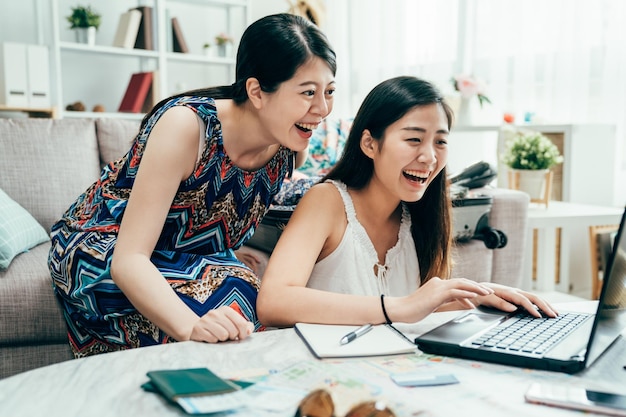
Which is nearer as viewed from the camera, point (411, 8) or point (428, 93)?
point (428, 93)

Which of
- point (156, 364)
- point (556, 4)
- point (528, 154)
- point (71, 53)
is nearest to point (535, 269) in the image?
point (528, 154)

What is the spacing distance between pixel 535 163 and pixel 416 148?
1.46m

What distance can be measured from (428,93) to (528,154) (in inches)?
55.6

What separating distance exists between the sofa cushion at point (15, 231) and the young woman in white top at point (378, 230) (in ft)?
2.98

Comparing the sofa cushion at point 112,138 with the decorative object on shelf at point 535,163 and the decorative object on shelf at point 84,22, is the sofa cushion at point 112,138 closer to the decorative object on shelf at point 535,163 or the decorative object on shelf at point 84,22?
the decorative object on shelf at point 535,163

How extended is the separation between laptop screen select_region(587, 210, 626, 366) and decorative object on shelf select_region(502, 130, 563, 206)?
1.66 m

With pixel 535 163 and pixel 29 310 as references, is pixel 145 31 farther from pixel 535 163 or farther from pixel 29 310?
pixel 29 310

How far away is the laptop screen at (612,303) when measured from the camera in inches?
27.7

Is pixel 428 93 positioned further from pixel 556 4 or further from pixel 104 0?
pixel 104 0

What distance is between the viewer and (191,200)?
4.33 feet

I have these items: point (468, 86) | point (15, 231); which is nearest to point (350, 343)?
point (15, 231)

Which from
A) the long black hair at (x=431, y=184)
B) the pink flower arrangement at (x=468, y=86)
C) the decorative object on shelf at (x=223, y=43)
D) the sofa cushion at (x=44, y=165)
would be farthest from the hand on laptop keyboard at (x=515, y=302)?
the decorative object on shelf at (x=223, y=43)

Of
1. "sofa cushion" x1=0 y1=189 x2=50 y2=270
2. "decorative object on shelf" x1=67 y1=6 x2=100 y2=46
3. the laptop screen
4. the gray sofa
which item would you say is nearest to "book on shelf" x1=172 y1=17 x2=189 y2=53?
"decorative object on shelf" x1=67 y1=6 x2=100 y2=46

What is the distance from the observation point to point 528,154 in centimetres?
251
